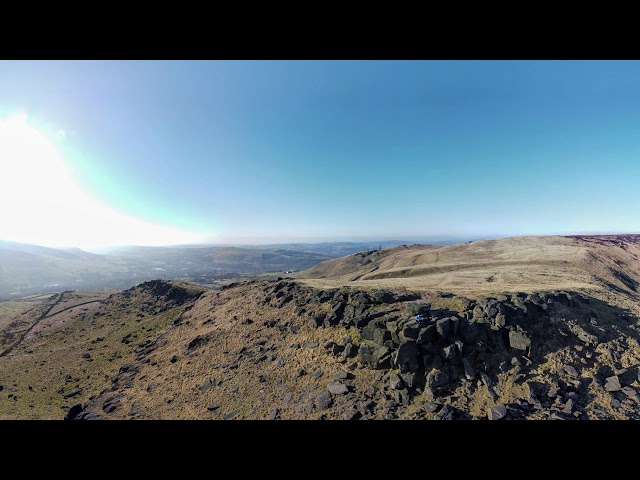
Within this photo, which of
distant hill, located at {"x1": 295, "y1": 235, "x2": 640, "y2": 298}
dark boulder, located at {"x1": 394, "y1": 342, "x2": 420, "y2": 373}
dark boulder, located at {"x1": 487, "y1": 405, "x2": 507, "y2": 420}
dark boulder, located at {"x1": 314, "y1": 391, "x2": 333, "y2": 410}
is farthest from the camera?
distant hill, located at {"x1": 295, "y1": 235, "x2": 640, "y2": 298}

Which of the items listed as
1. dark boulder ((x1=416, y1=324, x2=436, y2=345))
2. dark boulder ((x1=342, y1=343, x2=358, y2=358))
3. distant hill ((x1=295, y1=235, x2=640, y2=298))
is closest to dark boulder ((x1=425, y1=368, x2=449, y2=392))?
dark boulder ((x1=416, y1=324, x2=436, y2=345))

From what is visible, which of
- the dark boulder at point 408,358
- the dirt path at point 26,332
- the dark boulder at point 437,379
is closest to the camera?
the dark boulder at point 437,379

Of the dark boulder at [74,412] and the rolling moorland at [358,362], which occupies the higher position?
the rolling moorland at [358,362]

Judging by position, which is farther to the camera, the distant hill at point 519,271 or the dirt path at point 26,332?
the dirt path at point 26,332

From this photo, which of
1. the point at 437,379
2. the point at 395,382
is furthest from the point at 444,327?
the point at 395,382

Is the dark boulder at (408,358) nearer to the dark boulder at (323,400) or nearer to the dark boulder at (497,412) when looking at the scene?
the dark boulder at (497,412)

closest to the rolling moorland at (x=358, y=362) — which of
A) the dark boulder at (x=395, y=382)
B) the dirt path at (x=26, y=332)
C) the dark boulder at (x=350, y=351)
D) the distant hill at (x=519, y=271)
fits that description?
the dark boulder at (x=395, y=382)

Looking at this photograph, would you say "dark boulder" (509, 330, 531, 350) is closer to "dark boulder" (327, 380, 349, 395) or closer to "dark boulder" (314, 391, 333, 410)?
"dark boulder" (327, 380, 349, 395)

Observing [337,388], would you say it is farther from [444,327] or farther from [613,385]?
[613,385]
